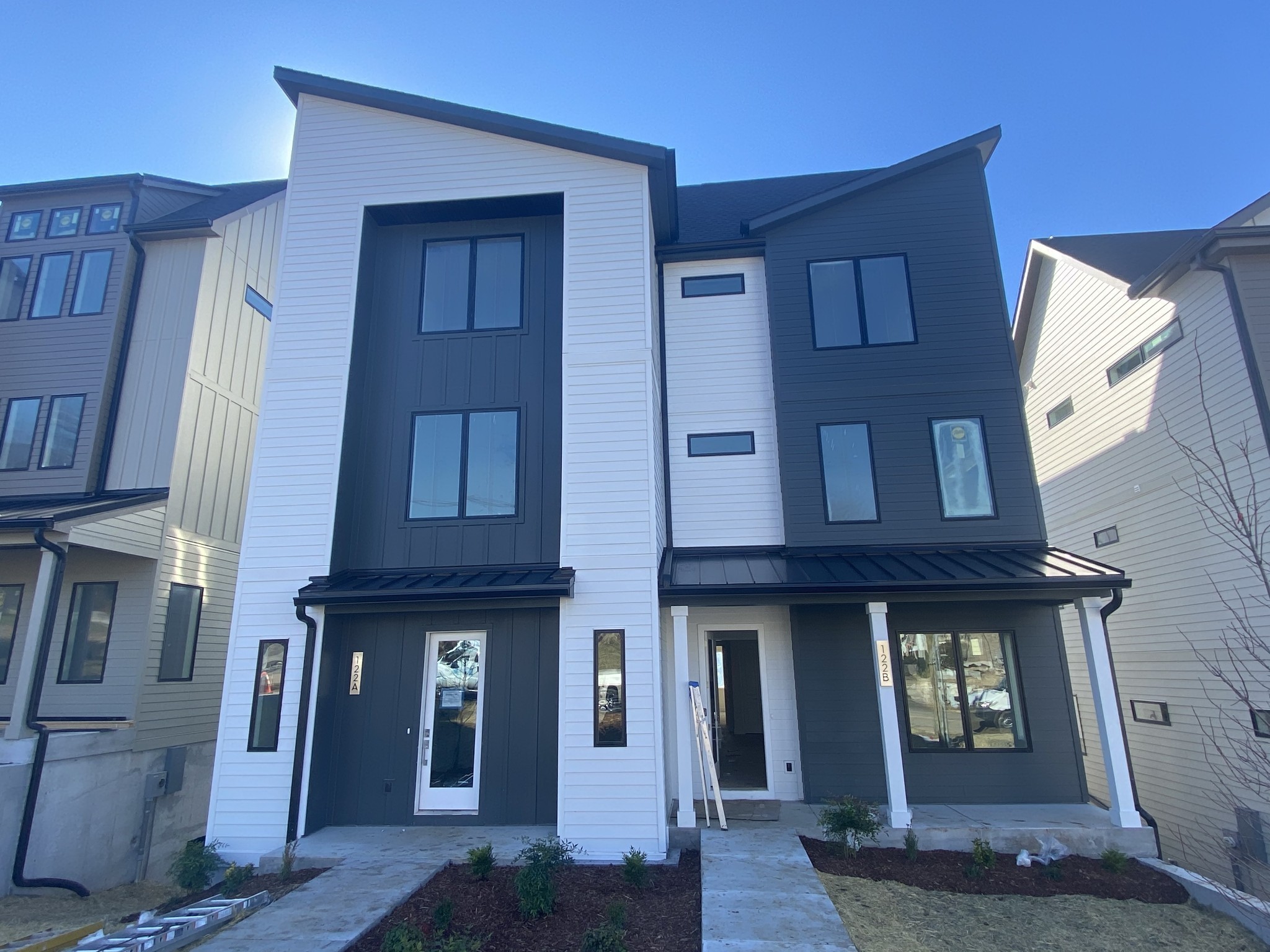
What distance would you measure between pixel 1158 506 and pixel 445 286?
11117mm

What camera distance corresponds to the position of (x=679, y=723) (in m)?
8.08

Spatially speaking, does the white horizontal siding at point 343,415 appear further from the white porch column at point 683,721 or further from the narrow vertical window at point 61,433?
the narrow vertical window at point 61,433

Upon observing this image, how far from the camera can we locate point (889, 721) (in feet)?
26.1

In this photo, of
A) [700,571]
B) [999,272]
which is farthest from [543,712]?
[999,272]

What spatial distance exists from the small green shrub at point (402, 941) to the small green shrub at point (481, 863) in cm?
149

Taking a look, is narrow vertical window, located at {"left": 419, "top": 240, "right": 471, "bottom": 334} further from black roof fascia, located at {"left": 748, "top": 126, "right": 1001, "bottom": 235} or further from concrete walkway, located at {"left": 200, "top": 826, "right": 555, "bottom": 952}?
concrete walkway, located at {"left": 200, "top": 826, "right": 555, "bottom": 952}

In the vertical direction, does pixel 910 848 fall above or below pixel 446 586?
below

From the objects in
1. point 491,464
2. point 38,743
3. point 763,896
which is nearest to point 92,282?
point 38,743

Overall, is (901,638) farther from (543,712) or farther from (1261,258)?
(1261,258)

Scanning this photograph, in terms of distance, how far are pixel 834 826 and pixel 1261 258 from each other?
8.94 metres

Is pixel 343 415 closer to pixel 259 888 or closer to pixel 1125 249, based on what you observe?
pixel 259 888

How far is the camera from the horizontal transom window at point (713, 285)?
1147cm

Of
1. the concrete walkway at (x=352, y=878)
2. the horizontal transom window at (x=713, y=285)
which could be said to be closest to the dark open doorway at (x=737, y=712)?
the concrete walkway at (x=352, y=878)

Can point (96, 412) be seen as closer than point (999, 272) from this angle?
No
